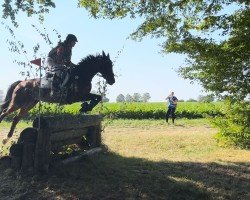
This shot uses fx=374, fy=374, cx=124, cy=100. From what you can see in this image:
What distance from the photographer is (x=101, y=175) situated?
25.6 feet

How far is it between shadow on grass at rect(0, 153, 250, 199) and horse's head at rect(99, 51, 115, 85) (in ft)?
7.60

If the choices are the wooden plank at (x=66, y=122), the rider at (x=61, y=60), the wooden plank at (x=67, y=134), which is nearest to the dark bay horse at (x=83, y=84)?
the rider at (x=61, y=60)

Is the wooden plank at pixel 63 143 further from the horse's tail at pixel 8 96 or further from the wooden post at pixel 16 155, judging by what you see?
the horse's tail at pixel 8 96

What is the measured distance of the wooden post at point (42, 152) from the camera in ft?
24.9

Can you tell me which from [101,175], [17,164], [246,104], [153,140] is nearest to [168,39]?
[246,104]

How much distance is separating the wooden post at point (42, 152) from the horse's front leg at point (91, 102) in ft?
8.06

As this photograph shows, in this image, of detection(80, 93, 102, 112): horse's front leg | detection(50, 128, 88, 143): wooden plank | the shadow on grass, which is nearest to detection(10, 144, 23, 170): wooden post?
the shadow on grass

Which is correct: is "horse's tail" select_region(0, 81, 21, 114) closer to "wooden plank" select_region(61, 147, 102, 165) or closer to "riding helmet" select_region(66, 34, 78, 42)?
"riding helmet" select_region(66, 34, 78, 42)

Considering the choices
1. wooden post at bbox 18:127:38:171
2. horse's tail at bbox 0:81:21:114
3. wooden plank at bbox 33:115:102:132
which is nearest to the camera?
wooden post at bbox 18:127:38:171

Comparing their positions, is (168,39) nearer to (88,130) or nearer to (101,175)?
(88,130)

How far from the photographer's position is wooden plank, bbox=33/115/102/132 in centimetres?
777

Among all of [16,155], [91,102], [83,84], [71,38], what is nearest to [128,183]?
[16,155]

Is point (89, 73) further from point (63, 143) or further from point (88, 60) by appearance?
point (63, 143)

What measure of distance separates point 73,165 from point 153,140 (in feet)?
20.1
